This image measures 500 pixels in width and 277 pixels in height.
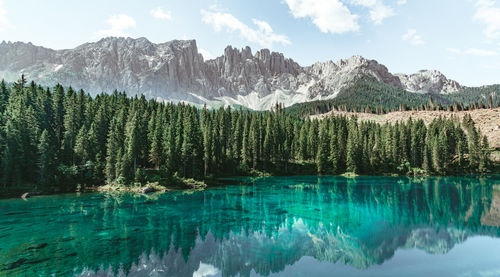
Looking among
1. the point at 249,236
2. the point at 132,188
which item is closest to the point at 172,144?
the point at 132,188

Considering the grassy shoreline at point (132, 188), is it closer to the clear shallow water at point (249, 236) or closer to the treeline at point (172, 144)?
the treeline at point (172, 144)

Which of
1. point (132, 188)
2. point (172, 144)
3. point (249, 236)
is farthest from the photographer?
point (172, 144)

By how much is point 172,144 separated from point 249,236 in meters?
42.5

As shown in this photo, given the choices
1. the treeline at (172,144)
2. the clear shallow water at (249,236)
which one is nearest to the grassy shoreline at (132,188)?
the treeline at (172,144)

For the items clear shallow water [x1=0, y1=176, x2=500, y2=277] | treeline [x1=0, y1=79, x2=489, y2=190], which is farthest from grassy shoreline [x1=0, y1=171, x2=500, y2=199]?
clear shallow water [x1=0, y1=176, x2=500, y2=277]

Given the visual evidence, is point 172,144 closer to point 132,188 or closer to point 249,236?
point 132,188

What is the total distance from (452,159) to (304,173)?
53.0 m

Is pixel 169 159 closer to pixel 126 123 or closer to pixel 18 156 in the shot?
pixel 126 123

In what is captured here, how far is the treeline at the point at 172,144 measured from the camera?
58344mm

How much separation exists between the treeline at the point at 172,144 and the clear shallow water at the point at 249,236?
11508 millimetres

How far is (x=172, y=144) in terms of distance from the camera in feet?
220

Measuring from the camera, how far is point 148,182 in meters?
61.6

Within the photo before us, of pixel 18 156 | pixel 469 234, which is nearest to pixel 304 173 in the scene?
pixel 469 234

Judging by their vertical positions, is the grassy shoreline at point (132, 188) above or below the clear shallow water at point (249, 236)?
above
